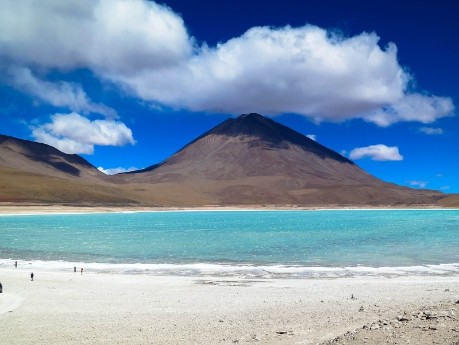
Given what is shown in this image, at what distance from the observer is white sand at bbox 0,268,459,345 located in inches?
482

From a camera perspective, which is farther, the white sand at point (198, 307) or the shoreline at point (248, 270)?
the shoreline at point (248, 270)

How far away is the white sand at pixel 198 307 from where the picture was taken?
12234 millimetres

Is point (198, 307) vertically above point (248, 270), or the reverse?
point (248, 270)

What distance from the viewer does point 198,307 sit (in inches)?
636

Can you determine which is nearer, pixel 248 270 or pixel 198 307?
pixel 198 307

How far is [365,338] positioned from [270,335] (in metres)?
2.87

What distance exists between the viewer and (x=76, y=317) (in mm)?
14734

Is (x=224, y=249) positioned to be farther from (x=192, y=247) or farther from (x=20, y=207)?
(x=20, y=207)

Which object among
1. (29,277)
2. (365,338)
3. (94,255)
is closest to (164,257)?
(94,255)

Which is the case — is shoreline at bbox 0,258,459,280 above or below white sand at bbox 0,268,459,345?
above

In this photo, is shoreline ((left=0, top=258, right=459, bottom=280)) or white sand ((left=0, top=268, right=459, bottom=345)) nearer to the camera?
white sand ((left=0, top=268, right=459, bottom=345))

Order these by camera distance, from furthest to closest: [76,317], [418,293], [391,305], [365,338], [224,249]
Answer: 1. [224,249]
2. [418,293]
3. [391,305]
4. [76,317]
5. [365,338]

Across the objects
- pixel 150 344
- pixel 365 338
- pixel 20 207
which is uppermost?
pixel 20 207

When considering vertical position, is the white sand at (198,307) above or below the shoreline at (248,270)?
below
